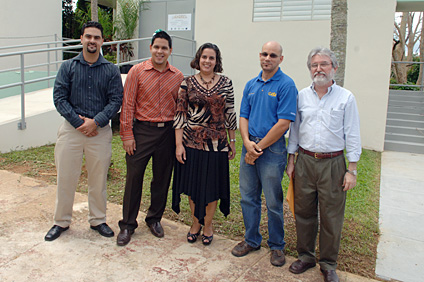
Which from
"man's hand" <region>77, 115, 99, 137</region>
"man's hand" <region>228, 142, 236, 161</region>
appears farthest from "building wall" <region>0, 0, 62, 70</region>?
"man's hand" <region>228, 142, 236, 161</region>

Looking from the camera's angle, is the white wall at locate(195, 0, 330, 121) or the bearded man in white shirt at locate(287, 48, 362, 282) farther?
the white wall at locate(195, 0, 330, 121)

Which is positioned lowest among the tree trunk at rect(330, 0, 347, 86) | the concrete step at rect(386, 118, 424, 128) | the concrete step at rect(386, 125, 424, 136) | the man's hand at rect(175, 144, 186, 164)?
the concrete step at rect(386, 125, 424, 136)

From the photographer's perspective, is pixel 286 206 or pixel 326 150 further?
pixel 286 206

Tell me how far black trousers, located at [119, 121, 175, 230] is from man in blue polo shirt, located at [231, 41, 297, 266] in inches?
29.5

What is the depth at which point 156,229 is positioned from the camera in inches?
147

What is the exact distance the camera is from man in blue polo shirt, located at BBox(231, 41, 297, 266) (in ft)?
10.0

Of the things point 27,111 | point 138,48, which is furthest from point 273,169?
point 138,48

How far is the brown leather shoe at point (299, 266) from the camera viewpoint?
122 inches

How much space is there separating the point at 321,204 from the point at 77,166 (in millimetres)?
2241

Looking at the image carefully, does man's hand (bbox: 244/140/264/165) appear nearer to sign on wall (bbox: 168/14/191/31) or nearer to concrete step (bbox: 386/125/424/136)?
concrete step (bbox: 386/125/424/136)

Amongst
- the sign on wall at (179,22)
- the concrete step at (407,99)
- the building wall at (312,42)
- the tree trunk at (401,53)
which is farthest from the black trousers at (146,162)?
the tree trunk at (401,53)

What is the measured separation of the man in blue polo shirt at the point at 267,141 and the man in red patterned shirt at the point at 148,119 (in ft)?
A: 2.43

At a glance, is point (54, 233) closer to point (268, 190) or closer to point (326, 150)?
point (268, 190)

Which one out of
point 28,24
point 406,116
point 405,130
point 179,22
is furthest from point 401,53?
point 28,24
